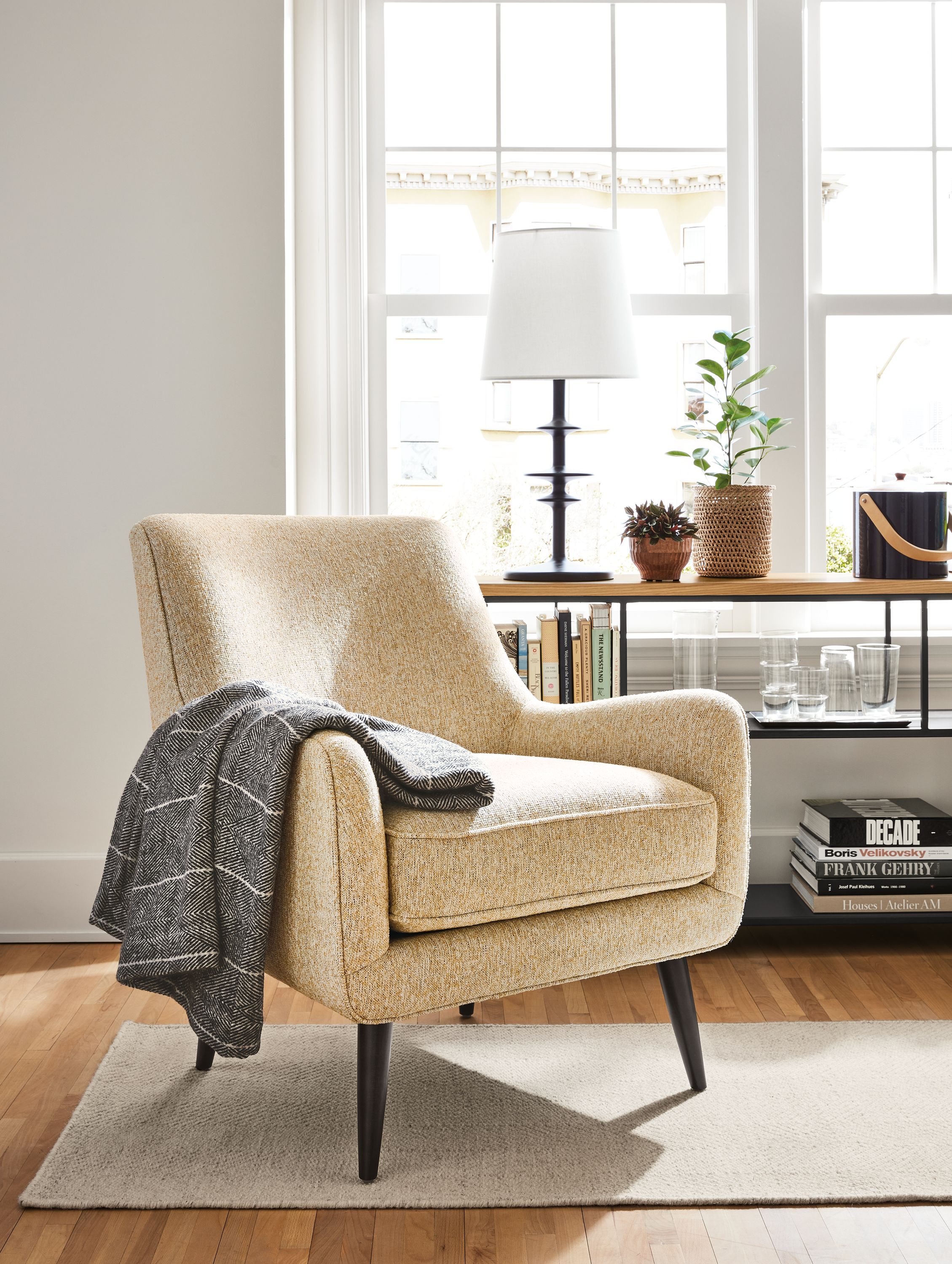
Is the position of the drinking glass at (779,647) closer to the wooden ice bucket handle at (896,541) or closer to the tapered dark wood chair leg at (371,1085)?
the wooden ice bucket handle at (896,541)

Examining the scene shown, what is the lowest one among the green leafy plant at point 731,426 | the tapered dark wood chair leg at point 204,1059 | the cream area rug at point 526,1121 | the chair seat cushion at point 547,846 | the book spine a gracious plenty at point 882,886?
the cream area rug at point 526,1121

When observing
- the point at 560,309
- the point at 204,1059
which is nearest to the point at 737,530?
the point at 560,309

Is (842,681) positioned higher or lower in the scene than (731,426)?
lower

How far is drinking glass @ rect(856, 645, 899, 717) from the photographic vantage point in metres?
2.58

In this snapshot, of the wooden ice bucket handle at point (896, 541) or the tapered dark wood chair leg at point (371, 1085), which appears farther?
the wooden ice bucket handle at point (896, 541)

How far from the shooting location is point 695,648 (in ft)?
8.40

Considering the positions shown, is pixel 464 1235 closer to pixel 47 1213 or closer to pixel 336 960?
pixel 336 960

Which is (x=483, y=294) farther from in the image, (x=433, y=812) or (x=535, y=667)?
(x=433, y=812)

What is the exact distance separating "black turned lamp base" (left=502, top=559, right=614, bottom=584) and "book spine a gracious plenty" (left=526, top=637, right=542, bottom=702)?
151 mm

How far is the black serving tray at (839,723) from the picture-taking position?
254 cm

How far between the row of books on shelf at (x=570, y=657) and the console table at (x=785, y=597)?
0.11ft

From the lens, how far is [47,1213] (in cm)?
154

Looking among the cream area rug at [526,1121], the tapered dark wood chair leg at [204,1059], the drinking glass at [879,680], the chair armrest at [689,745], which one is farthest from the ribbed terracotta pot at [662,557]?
the tapered dark wood chair leg at [204,1059]

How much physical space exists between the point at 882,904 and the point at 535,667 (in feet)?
2.99
